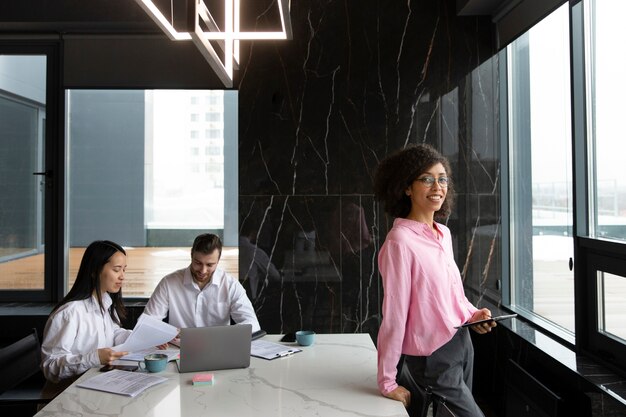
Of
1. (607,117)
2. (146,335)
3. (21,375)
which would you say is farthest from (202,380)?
(607,117)

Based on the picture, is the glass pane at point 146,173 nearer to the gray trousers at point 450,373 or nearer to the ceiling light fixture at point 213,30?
the ceiling light fixture at point 213,30

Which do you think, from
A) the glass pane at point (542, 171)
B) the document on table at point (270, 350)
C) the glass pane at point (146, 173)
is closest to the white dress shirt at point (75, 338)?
the document on table at point (270, 350)

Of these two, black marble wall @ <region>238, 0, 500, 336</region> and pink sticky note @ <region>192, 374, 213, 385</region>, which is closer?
pink sticky note @ <region>192, 374, 213, 385</region>

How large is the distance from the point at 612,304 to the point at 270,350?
5.23ft

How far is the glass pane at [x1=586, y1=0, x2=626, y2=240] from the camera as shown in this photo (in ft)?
8.59

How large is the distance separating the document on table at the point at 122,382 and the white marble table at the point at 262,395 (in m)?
0.02

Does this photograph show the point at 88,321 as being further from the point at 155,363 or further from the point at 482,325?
the point at 482,325

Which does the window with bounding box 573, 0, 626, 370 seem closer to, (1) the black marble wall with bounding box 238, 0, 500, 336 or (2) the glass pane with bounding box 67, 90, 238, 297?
(1) the black marble wall with bounding box 238, 0, 500, 336

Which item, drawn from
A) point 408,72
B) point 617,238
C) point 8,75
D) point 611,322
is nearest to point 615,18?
point 617,238

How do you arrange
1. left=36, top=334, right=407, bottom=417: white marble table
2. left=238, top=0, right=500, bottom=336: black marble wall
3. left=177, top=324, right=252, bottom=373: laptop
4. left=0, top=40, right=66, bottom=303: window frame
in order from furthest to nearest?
left=0, top=40, right=66, bottom=303: window frame < left=238, top=0, right=500, bottom=336: black marble wall < left=177, top=324, right=252, bottom=373: laptop < left=36, top=334, right=407, bottom=417: white marble table

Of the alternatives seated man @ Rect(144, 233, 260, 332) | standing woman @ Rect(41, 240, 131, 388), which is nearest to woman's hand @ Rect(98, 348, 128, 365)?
standing woman @ Rect(41, 240, 131, 388)

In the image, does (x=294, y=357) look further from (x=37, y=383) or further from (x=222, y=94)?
(x=222, y=94)

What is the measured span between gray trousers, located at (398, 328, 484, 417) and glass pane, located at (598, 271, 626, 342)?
3.34 ft

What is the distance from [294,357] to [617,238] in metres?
1.55
